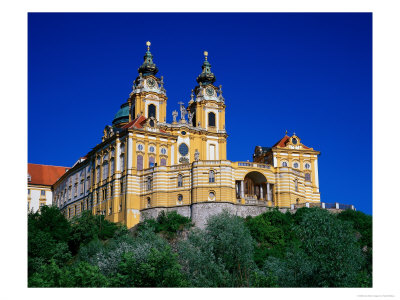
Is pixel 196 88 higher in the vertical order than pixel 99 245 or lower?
higher

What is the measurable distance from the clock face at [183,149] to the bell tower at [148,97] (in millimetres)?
4486

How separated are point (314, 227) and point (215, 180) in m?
26.6

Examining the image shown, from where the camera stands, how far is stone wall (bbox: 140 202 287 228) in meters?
66.9

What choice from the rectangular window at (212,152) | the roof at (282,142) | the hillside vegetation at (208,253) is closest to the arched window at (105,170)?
the hillside vegetation at (208,253)

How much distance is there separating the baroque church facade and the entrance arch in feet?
0.41

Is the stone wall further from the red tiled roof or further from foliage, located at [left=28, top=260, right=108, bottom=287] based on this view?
foliage, located at [left=28, top=260, right=108, bottom=287]

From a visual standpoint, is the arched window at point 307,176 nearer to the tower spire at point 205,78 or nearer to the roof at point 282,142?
the roof at point 282,142

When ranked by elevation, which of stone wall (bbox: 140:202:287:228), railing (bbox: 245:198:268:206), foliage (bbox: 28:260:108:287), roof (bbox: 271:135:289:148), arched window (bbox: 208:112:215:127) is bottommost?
foliage (bbox: 28:260:108:287)

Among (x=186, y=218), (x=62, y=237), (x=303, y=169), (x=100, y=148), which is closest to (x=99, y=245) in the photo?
(x=62, y=237)

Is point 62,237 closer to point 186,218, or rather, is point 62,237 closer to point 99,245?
point 99,245

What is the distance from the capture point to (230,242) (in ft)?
157

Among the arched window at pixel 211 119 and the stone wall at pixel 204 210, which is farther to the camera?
the arched window at pixel 211 119

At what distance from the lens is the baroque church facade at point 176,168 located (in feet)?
228

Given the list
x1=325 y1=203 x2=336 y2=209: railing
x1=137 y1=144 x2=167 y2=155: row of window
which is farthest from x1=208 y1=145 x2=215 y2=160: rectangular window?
x1=325 y1=203 x2=336 y2=209: railing
